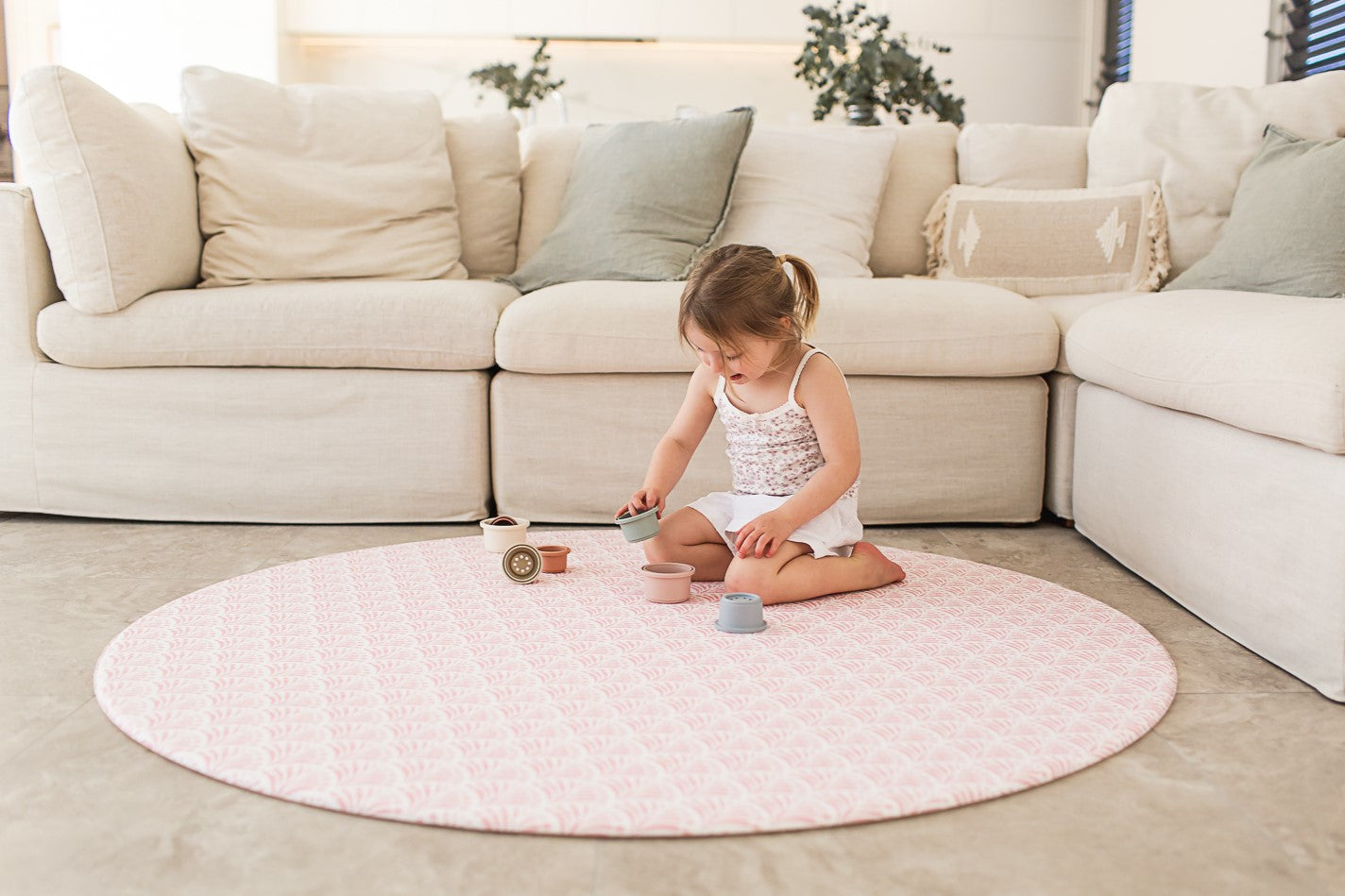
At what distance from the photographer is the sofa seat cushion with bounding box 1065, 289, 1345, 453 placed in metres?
1.49

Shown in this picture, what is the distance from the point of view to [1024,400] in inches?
94.2

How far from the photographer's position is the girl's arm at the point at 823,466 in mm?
1797

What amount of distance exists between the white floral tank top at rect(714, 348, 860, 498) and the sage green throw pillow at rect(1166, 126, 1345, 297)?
1.06 m

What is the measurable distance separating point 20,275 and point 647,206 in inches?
53.1

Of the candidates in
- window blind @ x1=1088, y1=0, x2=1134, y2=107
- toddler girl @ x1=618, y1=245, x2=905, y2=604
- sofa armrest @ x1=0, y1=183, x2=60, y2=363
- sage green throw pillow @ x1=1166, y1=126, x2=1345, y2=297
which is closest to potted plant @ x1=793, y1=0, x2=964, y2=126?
sage green throw pillow @ x1=1166, y1=126, x2=1345, y2=297

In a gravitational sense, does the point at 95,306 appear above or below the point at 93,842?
above

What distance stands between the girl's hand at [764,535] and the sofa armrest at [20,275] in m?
1.59

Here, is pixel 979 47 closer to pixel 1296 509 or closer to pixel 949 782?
pixel 1296 509

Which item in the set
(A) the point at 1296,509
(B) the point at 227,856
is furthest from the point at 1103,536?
(B) the point at 227,856

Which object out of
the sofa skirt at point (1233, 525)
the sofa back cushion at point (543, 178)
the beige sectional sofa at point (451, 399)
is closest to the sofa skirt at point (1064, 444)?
the beige sectional sofa at point (451, 399)

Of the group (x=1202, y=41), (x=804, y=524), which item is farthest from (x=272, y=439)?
(x=1202, y=41)

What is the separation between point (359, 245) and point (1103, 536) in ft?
5.81

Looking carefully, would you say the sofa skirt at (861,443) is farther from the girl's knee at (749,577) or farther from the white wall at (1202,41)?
the white wall at (1202,41)

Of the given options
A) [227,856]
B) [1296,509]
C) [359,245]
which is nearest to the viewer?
[227,856]
